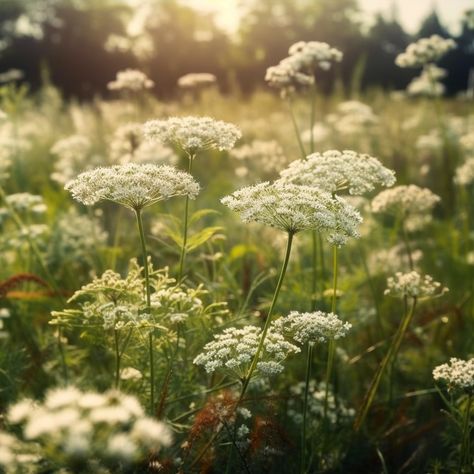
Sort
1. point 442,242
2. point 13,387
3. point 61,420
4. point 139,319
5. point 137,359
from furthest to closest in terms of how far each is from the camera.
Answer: point 442,242
point 13,387
point 137,359
point 139,319
point 61,420

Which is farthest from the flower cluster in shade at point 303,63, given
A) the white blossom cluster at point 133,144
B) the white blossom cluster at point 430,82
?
the white blossom cluster at point 430,82

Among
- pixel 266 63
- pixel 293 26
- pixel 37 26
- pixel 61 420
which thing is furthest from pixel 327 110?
pixel 37 26

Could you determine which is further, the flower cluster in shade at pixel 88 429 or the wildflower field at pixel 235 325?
the wildflower field at pixel 235 325

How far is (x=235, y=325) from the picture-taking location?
5.06m

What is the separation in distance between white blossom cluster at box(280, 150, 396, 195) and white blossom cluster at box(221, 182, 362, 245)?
0.35 meters

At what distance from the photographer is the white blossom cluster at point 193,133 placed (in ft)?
12.0

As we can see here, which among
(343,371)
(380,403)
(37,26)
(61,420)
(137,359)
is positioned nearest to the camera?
(61,420)

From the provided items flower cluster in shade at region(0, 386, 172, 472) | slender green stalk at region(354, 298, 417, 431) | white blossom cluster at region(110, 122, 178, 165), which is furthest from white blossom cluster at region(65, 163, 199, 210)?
white blossom cluster at region(110, 122, 178, 165)

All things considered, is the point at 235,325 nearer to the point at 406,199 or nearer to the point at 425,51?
the point at 406,199

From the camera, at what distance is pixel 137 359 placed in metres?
4.05

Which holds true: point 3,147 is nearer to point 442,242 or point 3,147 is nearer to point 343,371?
point 343,371

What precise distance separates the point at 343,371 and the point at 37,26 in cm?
6399

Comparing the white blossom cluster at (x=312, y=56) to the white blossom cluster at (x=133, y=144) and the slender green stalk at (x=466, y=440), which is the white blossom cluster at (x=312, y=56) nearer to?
the white blossom cluster at (x=133, y=144)

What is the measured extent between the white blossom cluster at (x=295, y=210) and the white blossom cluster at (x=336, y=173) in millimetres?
349
